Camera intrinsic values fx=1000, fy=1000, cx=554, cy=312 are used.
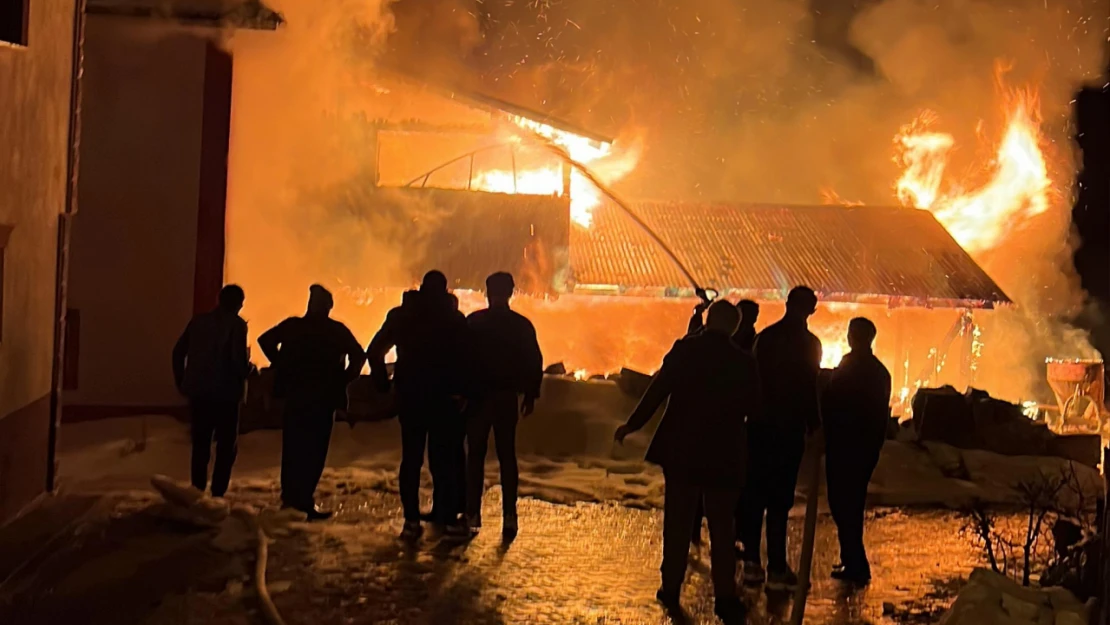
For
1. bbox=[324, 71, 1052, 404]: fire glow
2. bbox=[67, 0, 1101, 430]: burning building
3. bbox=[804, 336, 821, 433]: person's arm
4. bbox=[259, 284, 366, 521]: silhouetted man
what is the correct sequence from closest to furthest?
bbox=[804, 336, 821, 433]: person's arm < bbox=[259, 284, 366, 521]: silhouetted man < bbox=[67, 0, 1101, 430]: burning building < bbox=[324, 71, 1052, 404]: fire glow

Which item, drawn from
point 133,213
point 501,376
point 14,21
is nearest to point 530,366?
point 501,376

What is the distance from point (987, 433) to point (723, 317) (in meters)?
8.13

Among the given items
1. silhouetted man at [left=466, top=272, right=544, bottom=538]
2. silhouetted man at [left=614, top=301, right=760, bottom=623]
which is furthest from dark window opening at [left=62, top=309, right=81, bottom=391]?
silhouetted man at [left=614, top=301, right=760, bottom=623]

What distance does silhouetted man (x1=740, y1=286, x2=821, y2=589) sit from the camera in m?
6.08

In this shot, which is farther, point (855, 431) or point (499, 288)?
point (499, 288)

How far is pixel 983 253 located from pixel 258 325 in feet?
76.1

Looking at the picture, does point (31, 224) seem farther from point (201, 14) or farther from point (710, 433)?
point (201, 14)

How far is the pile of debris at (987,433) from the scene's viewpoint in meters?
11.9

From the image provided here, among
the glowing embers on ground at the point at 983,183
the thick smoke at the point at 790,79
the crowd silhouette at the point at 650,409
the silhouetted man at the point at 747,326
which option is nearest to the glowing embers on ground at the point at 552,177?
the thick smoke at the point at 790,79

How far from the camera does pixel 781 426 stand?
20.1 feet

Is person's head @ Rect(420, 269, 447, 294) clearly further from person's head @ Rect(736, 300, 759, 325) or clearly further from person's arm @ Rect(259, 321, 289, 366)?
person's head @ Rect(736, 300, 759, 325)

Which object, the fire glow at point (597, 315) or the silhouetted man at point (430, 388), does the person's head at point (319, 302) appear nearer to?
the silhouetted man at point (430, 388)

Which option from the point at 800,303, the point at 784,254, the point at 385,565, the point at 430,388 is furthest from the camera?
the point at 784,254

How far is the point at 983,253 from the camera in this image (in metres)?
29.8
